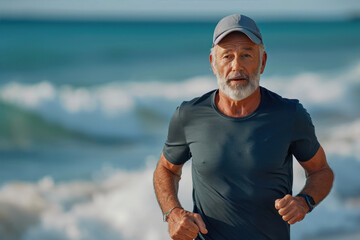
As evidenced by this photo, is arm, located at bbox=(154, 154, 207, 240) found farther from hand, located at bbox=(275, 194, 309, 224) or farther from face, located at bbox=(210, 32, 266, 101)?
face, located at bbox=(210, 32, 266, 101)

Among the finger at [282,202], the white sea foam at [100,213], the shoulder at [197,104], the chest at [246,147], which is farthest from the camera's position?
the white sea foam at [100,213]

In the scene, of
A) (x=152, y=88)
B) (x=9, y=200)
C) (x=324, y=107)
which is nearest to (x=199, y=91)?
(x=152, y=88)

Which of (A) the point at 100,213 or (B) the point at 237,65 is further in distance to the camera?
(A) the point at 100,213

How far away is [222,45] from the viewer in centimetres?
225

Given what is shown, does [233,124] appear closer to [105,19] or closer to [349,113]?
[349,113]

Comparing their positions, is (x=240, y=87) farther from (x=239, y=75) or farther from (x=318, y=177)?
(x=318, y=177)

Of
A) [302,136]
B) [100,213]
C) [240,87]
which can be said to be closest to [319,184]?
[302,136]

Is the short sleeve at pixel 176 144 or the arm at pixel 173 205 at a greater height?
the short sleeve at pixel 176 144

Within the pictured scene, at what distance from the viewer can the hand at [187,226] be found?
213 cm

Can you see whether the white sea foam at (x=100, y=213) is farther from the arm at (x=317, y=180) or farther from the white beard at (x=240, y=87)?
the white beard at (x=240, y=87)

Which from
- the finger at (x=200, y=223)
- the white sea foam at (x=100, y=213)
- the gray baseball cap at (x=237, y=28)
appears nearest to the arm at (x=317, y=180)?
the finger at (x=200, y=223)

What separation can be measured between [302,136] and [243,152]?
234 mm

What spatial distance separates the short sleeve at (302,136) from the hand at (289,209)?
→ 0.21 meters

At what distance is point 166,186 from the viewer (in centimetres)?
242
